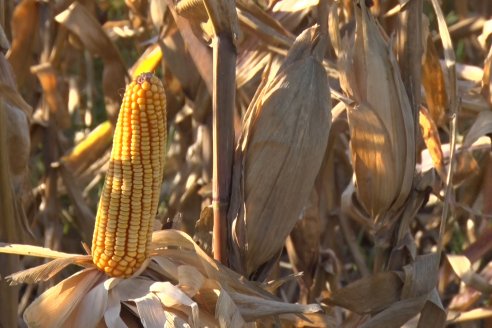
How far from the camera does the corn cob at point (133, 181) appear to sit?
157 centimetres

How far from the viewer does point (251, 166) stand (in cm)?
184

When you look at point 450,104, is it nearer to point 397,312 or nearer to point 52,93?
point 397,312

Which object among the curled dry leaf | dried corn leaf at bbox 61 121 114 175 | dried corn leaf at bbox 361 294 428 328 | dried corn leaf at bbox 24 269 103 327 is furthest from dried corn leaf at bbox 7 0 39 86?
dried corn leaf at bbox 361 294 428 328

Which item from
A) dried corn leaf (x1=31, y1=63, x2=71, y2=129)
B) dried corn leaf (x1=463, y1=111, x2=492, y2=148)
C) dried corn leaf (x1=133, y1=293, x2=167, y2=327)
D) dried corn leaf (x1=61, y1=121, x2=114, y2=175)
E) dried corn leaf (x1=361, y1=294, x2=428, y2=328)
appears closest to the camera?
dried corn leaf (x1=133, y1=293, x2=167, y2=327)

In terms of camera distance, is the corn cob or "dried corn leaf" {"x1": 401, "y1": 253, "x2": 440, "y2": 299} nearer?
the corn cob

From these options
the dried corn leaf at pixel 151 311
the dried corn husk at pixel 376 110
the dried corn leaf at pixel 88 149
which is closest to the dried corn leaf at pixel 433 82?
the dried corn husk at pixel 376 110

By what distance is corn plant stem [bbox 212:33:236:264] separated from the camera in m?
1.76

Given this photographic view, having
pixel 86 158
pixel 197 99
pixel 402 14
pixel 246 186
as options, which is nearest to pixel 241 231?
pixel 246 186

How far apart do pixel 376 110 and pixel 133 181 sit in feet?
2.04

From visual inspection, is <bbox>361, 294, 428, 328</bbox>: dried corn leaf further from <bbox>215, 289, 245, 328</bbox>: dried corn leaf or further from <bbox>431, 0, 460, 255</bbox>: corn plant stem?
<bbox>215, 289, 245, 328</bbox>: dried corn leaf

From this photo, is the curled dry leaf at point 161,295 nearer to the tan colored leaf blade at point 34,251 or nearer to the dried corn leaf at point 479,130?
the tan colored leaf blade at point 34,251

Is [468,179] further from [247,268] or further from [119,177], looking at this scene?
[119,177]

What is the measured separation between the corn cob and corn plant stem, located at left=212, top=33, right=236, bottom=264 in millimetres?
162

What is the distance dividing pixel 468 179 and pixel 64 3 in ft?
4.15
